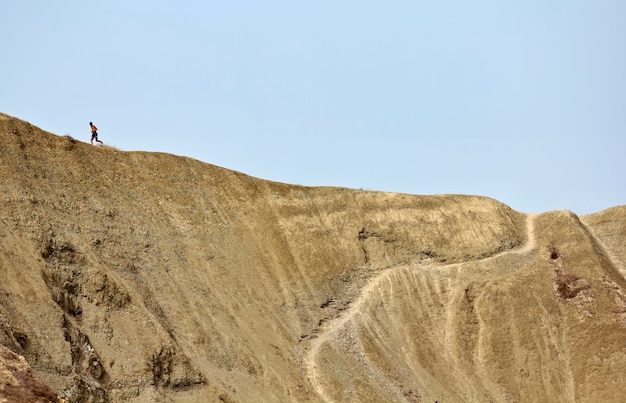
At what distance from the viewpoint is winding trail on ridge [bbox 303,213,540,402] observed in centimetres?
4341

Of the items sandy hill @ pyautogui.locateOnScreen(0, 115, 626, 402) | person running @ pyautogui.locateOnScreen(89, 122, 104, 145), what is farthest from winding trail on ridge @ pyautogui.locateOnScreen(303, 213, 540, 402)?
person running @ pyautogui.locateOnScreen(89, 122, 104, 145)

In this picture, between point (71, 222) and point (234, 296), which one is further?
point (234, 296)

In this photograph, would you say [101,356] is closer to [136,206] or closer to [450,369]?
[136,206]

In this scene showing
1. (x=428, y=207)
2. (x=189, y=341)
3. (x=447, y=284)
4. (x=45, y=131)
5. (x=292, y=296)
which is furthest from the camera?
(x=428, y=207)

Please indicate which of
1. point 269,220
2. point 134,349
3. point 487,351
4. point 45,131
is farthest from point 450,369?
point 45,131

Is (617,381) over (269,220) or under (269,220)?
under

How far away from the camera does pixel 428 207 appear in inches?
2271

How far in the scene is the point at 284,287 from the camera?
159 feet

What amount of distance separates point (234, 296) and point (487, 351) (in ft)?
47.7

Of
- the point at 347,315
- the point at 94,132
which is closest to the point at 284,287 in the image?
the point at 347,315

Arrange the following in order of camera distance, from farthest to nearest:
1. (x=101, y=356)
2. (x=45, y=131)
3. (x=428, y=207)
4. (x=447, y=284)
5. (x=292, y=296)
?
(x=428, y=207)
(x=447, y=284)
(x=292, y=296)
(x=45, y=131)
(x=101, y=356)

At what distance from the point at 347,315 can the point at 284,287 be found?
3557 millimetres

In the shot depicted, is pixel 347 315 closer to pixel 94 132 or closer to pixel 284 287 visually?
pixel 284 287

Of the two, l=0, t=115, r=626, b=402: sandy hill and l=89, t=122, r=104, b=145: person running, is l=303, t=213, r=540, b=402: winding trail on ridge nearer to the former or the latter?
l=0, t=115, r=626, b=402: sandy hill
